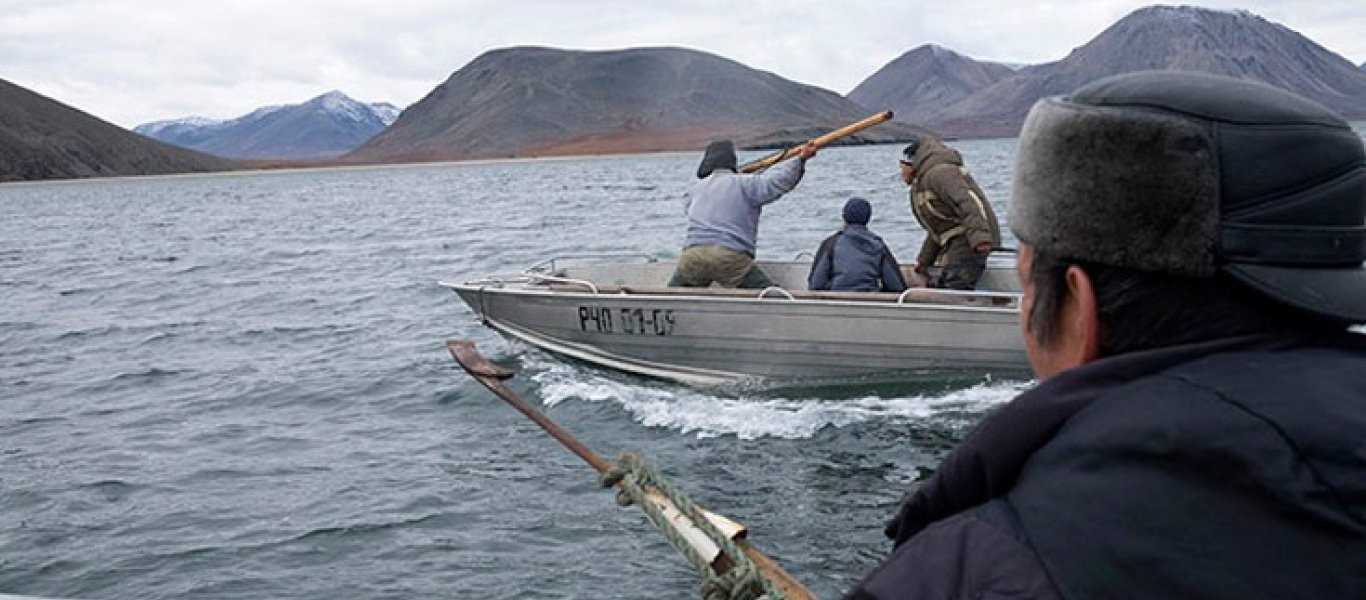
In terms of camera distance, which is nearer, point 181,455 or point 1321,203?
point 1321,203

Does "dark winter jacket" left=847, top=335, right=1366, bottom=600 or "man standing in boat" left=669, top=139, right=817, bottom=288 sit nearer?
"dark winter jacket" left=847, top=335, right=1366, bottom=600

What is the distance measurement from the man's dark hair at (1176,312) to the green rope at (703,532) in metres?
1.41

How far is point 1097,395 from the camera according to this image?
4.70 ft

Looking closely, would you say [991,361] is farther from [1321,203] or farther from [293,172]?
[293,172]

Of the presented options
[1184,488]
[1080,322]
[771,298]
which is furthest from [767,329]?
[1184,488]

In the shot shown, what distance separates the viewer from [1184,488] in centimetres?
133

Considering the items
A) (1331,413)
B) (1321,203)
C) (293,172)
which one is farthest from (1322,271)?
(293,172)

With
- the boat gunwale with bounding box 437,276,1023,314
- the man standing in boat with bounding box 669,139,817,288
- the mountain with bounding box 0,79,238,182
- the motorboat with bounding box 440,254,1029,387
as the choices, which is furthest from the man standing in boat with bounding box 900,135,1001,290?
the mountain with bounding box 0,79,238,182

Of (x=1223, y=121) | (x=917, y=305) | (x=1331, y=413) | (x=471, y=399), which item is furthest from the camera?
(x=471, y=399)

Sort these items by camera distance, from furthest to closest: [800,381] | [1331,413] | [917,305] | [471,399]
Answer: [471,399]
[800,381]
[917,305]
[1331,413]

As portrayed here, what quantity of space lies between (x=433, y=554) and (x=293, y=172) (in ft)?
615

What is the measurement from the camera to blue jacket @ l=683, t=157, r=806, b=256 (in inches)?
460

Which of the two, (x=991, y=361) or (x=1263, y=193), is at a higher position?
(x=1263, y=193)

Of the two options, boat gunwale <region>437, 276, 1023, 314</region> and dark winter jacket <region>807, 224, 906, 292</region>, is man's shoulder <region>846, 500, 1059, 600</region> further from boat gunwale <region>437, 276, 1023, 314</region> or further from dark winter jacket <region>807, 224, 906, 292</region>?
dark winter jacket <region>807, 224, 906, 292</region>
